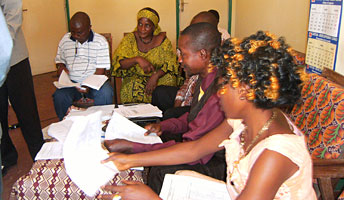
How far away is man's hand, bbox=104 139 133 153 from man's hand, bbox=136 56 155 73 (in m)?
1.66

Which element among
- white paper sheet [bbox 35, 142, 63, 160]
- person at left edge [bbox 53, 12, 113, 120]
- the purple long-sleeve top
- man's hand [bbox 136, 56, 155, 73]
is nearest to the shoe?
person at left edge [bbox 53, 12, 113, 120]

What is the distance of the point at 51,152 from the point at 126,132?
377 mm

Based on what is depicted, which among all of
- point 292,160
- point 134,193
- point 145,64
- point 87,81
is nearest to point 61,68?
point 87,81

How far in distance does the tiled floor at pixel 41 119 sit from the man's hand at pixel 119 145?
132cm

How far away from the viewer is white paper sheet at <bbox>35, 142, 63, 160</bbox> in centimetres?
156

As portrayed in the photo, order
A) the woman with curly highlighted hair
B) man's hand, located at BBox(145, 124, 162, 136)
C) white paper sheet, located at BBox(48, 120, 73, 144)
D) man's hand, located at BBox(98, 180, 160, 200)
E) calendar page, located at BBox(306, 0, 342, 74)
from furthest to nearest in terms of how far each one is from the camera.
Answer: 1. calendar page, located at BBox(306, 0, 342, 74)
2. man's hand, located at BBox(145, 124, 162, 136)
3. white paper sheet, located at BBox(48, 120, 73, 144)
4. man's hand, located at BBox(98, 180, 160, 200)
5. the woman with curly highlighted hair

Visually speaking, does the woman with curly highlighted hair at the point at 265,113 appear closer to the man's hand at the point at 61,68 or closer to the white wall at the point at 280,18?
the white wall at the point at 280,18

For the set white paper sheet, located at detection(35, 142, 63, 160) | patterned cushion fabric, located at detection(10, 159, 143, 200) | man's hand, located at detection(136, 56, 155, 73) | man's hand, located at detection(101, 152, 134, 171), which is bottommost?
patterned cushion fabric, located at detection(10, 159, 143, 200)

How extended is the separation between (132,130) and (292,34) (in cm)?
197

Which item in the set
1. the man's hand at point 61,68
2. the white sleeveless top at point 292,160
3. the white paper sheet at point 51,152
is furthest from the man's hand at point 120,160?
the man's hand at point 61,68

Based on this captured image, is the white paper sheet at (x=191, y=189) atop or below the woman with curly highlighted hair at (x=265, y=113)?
below

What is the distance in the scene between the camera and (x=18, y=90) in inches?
98.7

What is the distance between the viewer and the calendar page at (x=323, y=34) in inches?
76.9

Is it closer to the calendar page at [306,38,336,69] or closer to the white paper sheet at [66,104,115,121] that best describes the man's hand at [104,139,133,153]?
the white paper sheet at [66,104,115,121]
